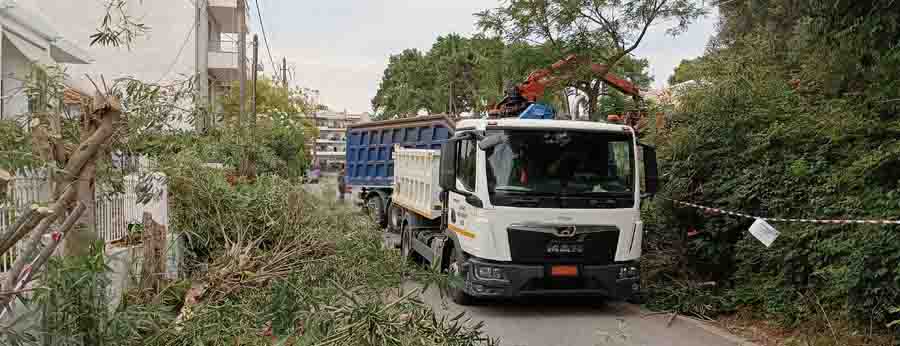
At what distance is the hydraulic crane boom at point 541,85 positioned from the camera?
1028 cm

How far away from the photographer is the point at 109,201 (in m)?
5.91

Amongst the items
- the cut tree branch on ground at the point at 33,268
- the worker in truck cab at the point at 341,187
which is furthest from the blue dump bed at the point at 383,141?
the cut tree branch on ground at the point at 33,268

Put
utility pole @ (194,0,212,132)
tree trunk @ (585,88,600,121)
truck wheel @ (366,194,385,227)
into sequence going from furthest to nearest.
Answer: utility pole @ (194,0,212,132) → truck wheel @ (366,194,385,227) → tree trunk @ (585,88,600,121)

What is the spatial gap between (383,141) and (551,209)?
882 centimetres

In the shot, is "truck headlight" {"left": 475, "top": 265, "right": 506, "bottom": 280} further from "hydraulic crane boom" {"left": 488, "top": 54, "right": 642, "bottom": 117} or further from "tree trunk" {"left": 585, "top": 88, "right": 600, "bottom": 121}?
"tree trunk" {"left": 585, "top": 88, "right": 600, "bottom": 121}

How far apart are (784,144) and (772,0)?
7.33 meters

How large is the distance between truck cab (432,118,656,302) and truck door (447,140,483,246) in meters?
0.03

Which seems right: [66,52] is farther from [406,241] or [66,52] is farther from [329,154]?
[329,154]

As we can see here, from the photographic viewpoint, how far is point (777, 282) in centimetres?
662

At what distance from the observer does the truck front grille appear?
7082mm

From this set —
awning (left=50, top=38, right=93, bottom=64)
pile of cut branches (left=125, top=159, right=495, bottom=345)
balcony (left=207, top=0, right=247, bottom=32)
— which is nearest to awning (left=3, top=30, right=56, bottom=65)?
awning (left=50, top=38, right=93, bottom=64)

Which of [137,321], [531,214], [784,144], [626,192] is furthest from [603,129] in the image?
[137,321]

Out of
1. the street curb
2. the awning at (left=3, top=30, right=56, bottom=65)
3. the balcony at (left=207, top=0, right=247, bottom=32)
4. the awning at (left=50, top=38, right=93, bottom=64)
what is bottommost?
the street curb

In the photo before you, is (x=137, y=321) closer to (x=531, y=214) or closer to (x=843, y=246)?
(x=531, y=214)
